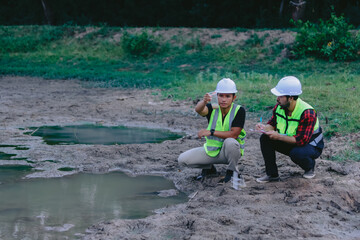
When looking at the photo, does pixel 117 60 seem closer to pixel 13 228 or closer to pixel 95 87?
pixel 95 87

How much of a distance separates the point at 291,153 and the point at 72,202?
267 cm

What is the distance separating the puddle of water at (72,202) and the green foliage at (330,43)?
43.2 feet

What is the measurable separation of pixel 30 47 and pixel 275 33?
1138 cm

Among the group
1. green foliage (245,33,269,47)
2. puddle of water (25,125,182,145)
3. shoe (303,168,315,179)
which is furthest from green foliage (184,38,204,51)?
shoe (303,168,315,179)

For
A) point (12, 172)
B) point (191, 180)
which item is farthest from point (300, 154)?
point (12, 172)

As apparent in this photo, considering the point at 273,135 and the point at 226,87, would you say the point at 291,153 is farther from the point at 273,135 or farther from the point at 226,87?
the point at 226,87

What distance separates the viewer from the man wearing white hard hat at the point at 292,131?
6.00 m

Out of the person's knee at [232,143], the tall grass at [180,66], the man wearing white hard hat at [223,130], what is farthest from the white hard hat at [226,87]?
the tall grass at [180,66]

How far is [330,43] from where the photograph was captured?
733 inches

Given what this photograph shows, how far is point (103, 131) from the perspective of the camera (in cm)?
1001

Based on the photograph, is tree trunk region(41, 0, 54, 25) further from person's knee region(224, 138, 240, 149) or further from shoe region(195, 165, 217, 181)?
person's knee region(224, 138, 240, 149)

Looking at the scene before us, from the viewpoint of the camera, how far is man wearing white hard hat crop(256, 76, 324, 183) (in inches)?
236

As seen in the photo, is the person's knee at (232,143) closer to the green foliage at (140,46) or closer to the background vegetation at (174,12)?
the green foliage at (140,46)

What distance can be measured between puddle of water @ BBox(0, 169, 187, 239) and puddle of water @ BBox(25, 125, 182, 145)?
1.95 meters
